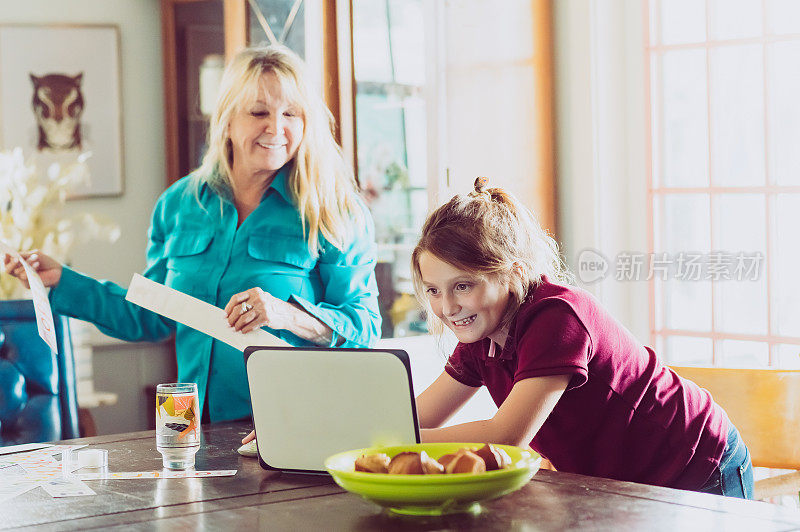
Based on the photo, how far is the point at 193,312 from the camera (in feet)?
6.67

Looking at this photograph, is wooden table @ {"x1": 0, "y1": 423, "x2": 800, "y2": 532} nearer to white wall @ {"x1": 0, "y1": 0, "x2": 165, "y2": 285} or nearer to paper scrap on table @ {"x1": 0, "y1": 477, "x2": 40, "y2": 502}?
paper scrap on table @ {"x1": 0, "y1": 477, "x2": 40, "y2": 502}

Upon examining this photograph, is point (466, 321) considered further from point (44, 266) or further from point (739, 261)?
point (739, 261)

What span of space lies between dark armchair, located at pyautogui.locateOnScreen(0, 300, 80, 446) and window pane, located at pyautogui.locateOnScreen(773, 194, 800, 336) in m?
2.42

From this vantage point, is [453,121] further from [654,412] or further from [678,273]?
[654,412]

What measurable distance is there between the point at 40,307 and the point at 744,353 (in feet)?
8.52

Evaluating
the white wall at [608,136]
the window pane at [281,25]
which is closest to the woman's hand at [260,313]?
the window pane at [281,25]

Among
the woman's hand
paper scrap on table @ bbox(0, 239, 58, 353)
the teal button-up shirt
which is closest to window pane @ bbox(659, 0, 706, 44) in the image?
the teal button-up shirt

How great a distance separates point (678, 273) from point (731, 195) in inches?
13.9

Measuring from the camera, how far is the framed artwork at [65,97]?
4000mm

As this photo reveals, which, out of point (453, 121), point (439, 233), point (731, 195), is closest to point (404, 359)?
point (439, 233)

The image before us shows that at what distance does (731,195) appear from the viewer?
11.9ft

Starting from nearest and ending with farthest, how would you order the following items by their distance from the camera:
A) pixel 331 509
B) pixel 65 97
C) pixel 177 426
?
pixel 331 509, pixel 177 426, pixel 65 97

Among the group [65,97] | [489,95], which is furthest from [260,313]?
[65,97]

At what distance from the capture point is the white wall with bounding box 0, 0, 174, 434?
416 centimetres
